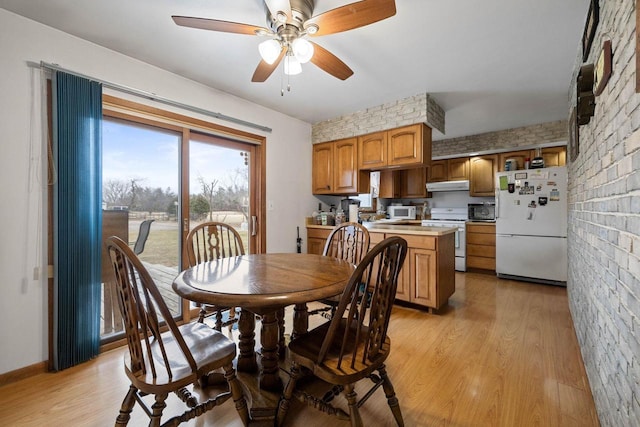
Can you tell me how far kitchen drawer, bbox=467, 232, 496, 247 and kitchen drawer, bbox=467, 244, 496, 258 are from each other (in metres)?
0.05

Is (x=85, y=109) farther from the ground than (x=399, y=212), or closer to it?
farther from the ground

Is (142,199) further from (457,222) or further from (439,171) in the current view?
(439,171)

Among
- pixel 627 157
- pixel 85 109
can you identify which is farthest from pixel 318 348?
pixel 85 109

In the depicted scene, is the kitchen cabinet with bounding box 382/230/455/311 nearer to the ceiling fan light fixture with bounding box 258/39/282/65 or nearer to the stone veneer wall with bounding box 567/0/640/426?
the stone veneer wall with bounding box 567/0/640/426

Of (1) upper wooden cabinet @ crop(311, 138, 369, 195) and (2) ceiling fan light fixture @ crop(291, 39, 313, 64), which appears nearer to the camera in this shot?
(2) ceiling fan light fixture @ crop(291, 39, 313, 64)

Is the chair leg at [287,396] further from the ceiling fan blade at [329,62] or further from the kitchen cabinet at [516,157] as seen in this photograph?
the kitchen cabinet at [516,157]

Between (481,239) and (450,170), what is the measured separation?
136 centimetres

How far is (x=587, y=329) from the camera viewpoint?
5.74 feet

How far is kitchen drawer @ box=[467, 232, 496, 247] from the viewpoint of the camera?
444 cm

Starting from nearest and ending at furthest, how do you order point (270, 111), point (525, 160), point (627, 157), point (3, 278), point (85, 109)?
point (627, 157)
point (3, 278)
point (85, 109)
point (270, 111)
point (525, 160)

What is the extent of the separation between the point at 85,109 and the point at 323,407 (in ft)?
8.11

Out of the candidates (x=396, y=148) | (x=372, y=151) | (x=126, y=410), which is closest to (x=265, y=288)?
(x=126, y=410)

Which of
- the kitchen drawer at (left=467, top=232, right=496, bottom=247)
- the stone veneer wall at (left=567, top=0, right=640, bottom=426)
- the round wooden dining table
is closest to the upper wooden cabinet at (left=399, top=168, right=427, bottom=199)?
the kitchen drawer at (left=467, top=232, right=496, bottom=247)

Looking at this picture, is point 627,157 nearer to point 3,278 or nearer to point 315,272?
point 315,272
